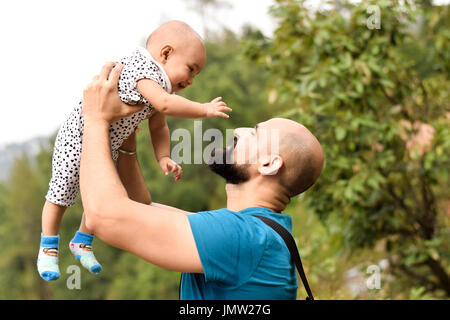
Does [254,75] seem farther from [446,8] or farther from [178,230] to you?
[178,230]

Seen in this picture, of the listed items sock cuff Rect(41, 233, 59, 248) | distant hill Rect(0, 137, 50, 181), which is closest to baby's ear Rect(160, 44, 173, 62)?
sock cuff Rect(41, 233, 59, 248)

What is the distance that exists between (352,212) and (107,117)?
3.02m

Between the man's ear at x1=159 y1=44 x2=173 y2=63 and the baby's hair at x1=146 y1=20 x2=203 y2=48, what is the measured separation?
0.04 m

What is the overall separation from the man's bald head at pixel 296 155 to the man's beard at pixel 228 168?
0.41ft

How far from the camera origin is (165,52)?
5.30 feet

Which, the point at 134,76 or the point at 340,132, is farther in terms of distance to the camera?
the point at 340,132

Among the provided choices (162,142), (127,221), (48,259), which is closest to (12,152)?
(162,142)

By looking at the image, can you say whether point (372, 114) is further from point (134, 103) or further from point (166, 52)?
point (134, 103)

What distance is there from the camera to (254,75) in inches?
696

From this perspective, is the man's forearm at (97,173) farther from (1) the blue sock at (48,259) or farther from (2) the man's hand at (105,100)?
(1) the blue sock at (48,259)

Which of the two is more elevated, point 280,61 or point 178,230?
point 280,61

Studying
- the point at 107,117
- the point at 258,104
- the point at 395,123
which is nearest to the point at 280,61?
the point at 395,123

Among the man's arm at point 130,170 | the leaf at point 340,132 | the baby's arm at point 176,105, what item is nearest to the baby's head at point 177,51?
the baby's arm at point 176,105

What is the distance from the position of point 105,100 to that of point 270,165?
0.57 meters
